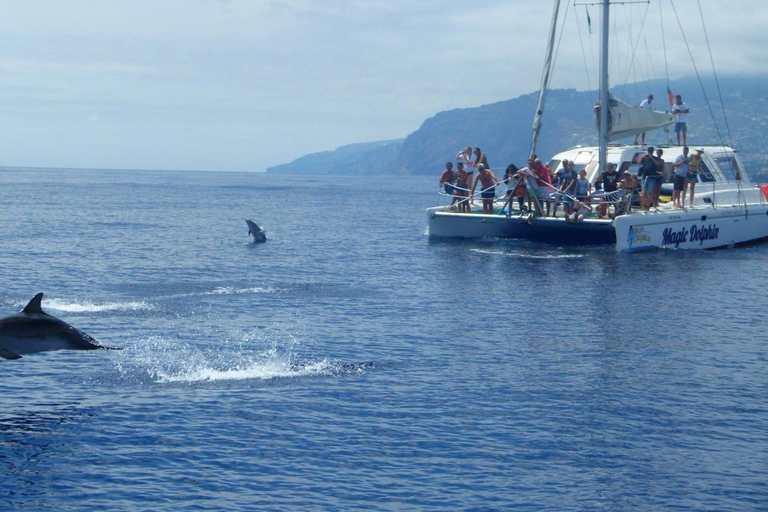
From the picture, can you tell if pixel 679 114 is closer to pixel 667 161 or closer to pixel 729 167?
pixel 667 161

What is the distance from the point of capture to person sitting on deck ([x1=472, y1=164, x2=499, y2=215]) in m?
34.6

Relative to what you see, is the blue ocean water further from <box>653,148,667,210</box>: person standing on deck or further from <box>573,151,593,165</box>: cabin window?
<box>573,151,593,165</box>: cabin window

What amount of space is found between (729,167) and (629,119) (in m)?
4.73

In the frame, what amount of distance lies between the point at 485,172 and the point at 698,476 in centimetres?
2395

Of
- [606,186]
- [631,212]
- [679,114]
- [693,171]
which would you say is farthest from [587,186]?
[679,114]

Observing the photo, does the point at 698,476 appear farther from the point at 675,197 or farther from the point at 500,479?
the point at 675,197

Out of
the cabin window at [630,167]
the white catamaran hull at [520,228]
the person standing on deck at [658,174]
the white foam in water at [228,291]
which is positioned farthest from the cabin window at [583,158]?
the white foam in water at [228,291]

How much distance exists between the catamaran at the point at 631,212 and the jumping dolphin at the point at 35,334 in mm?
21713

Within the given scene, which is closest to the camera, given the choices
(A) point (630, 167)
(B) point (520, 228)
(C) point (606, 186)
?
(C) point (606, 186)

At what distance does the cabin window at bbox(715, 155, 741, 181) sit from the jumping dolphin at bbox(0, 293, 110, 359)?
29.8 metres

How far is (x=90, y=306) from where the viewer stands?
21.9 meters

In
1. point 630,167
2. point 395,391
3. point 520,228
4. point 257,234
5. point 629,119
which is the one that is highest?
point 629,119

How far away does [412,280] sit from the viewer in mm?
27125

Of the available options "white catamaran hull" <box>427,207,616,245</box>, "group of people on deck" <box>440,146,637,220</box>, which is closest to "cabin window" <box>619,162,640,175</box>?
"group of people on deck" <box>440,146,637,220</box>
